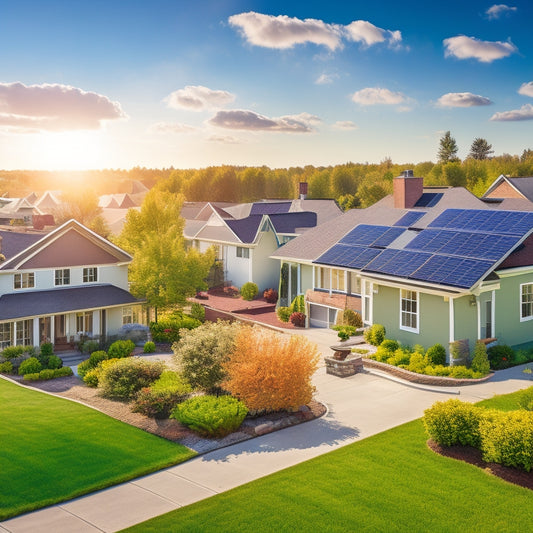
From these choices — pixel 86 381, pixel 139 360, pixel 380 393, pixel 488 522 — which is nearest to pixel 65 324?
pixel 86 381

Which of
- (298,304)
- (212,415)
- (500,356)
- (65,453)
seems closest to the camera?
(65,453)

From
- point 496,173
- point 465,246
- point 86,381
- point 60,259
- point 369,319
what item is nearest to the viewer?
point 86,381

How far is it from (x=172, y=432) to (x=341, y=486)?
19.1 feet

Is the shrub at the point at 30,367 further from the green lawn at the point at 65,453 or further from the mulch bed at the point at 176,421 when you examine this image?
the green lawn at the point at 65,453

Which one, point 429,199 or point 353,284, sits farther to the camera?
Answer: point 429,199

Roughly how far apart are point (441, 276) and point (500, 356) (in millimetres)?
3857

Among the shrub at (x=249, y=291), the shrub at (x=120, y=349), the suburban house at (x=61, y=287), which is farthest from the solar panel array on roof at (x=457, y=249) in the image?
the shrub at (x=249, y=291)

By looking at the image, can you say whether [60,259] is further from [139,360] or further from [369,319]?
[369,319]

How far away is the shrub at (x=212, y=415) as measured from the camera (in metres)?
17.5

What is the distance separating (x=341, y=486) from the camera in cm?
1410

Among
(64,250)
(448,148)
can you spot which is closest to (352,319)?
(64,250)

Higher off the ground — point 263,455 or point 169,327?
point 169,327

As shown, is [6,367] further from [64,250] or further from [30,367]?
[64,250]

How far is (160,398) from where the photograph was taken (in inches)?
771
